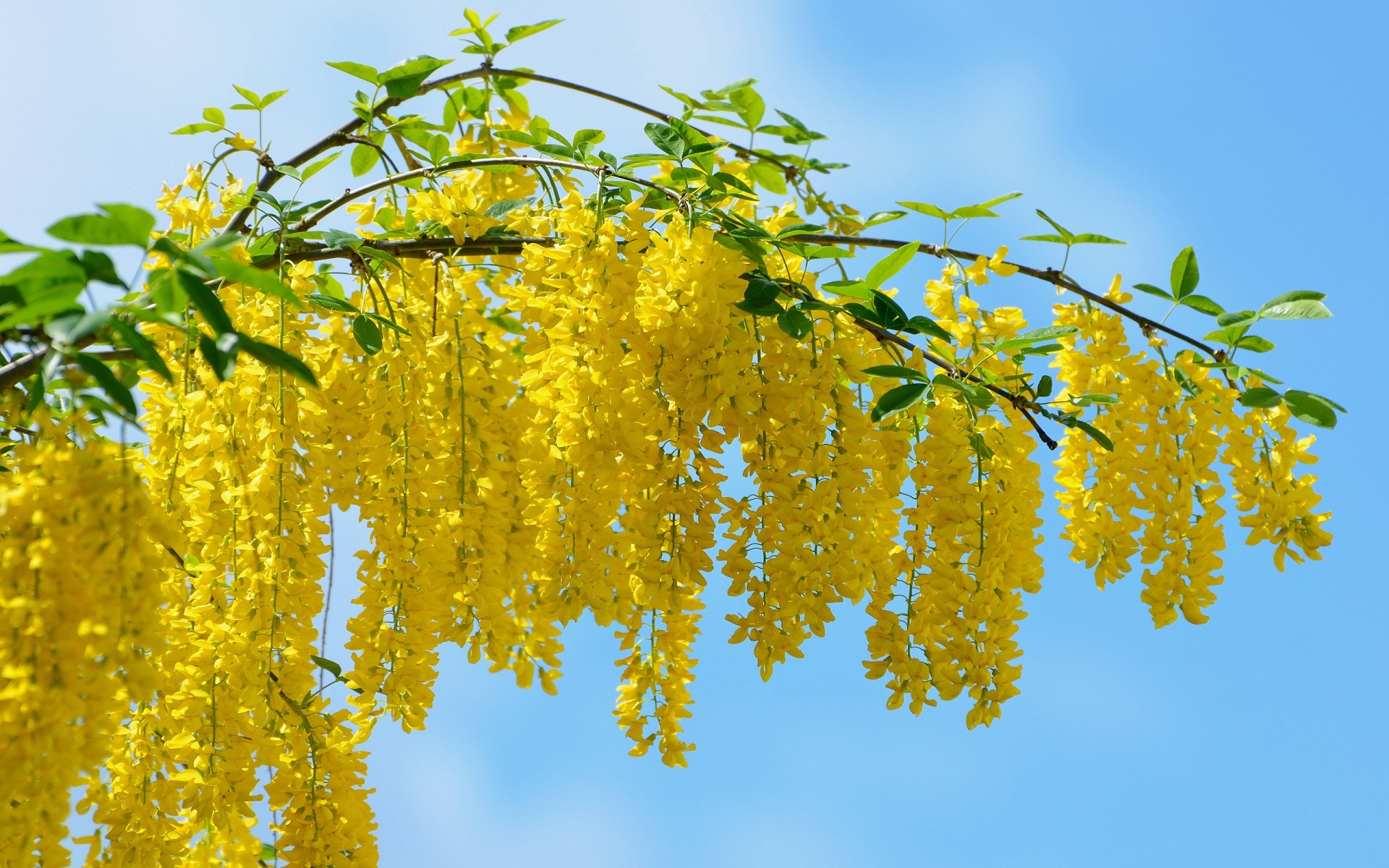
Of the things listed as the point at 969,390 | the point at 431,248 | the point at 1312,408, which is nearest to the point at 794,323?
the point at 969,390

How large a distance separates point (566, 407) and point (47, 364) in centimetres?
88

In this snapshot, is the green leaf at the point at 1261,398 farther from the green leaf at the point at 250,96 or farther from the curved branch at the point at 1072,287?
the green leaf at the point at 250,96

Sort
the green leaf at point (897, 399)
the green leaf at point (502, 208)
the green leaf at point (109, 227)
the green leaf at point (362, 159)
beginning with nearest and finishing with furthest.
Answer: the green leaf at point (109, 227), the green leaf at point (897, 399), the green leaf at point (502, 208), the green leaf at point (362, 159)

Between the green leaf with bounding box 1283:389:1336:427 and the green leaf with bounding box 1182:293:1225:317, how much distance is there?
0.21 metres

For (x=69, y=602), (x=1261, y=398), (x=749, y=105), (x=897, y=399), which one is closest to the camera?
(x=69, y=602)

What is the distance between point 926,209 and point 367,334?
108cm

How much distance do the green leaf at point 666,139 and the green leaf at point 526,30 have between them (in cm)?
76

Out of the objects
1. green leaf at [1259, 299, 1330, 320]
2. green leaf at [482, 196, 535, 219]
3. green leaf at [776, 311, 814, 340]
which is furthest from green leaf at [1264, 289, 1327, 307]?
green leaf at [482, 196, 535, 219]

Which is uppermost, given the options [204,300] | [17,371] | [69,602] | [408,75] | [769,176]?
[769,176]

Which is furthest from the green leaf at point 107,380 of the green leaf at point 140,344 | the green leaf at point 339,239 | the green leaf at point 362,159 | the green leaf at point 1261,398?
the green leaf at point 1261,398

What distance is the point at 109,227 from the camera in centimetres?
136

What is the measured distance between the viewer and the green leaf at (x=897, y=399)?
75.3 inches

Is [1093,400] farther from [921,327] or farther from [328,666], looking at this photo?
[328,666]

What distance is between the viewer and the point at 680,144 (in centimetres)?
220
